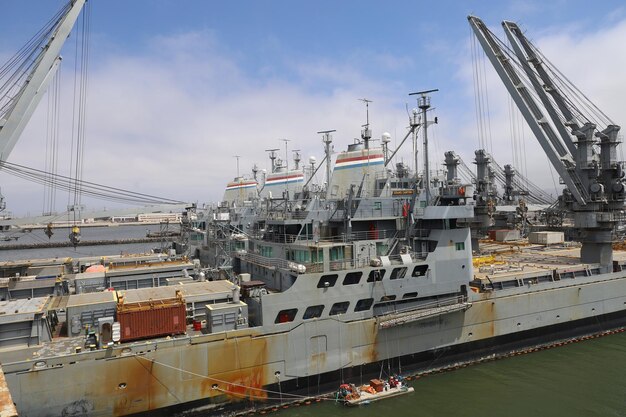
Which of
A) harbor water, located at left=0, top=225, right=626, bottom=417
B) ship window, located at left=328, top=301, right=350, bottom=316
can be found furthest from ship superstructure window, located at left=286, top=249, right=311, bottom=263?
harbor water, located at left=0, top=225, right=626, bottom=417

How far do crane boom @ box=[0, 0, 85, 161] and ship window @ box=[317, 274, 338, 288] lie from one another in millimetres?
15246

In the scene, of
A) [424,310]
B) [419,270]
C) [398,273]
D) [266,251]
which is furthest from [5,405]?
[419,270]

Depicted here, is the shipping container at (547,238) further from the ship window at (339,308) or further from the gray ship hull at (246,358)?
the ship window at (339,308)

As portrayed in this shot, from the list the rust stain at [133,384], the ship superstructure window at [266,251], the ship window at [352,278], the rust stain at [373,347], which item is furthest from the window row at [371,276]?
the rust stain at [133,384]

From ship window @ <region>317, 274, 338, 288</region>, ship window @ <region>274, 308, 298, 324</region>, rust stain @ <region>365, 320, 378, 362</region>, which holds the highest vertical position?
ship window @ <region>317, 274, 338, 288</region>

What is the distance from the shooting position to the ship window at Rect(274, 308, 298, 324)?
1691 cm

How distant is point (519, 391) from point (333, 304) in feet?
28.5

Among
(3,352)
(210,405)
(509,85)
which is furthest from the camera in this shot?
(509,85)

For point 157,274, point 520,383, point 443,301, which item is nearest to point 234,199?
point 157,274

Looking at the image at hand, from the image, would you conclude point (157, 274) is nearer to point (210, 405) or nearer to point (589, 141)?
point (210, 405)

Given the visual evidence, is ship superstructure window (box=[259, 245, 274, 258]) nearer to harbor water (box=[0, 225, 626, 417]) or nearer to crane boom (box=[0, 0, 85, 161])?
harbor water (box=[0, 225, 626, 417])

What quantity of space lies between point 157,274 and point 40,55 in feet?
42.4

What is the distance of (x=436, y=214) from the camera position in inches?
786

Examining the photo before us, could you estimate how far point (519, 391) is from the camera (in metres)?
17.1
